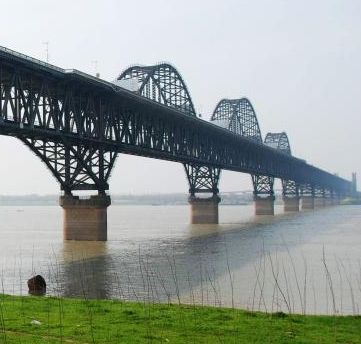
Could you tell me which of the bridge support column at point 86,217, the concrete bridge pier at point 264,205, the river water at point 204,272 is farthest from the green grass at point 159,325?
the concrete bridge pier at point 264,205

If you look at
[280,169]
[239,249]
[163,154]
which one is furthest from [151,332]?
[280,169]

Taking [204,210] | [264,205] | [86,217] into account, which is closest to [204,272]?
[86,217]

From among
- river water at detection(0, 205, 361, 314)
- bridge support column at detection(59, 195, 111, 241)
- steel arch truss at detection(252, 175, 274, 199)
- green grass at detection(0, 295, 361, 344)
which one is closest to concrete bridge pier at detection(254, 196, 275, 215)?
steel arch truss at detection(252, 175, 274, 199)

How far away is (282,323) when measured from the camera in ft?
55.0

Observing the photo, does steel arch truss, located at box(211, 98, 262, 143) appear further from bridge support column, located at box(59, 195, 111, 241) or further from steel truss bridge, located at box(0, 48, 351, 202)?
bridge support column, located at box(59, 195, 111, 241)

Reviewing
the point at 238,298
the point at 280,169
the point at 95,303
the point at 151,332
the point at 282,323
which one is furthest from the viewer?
the point at 280,169

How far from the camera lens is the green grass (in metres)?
14.6

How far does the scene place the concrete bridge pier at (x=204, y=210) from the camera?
106438 mm

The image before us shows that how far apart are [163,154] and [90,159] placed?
2069 centimetres

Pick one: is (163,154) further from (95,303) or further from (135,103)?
(95,303)

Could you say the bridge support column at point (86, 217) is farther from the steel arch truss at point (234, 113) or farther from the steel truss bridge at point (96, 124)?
the steel arch truss at point (234, 113)

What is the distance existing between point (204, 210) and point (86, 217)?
49.5m

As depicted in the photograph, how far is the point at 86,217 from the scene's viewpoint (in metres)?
60.5

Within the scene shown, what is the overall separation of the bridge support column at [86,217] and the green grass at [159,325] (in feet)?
130
